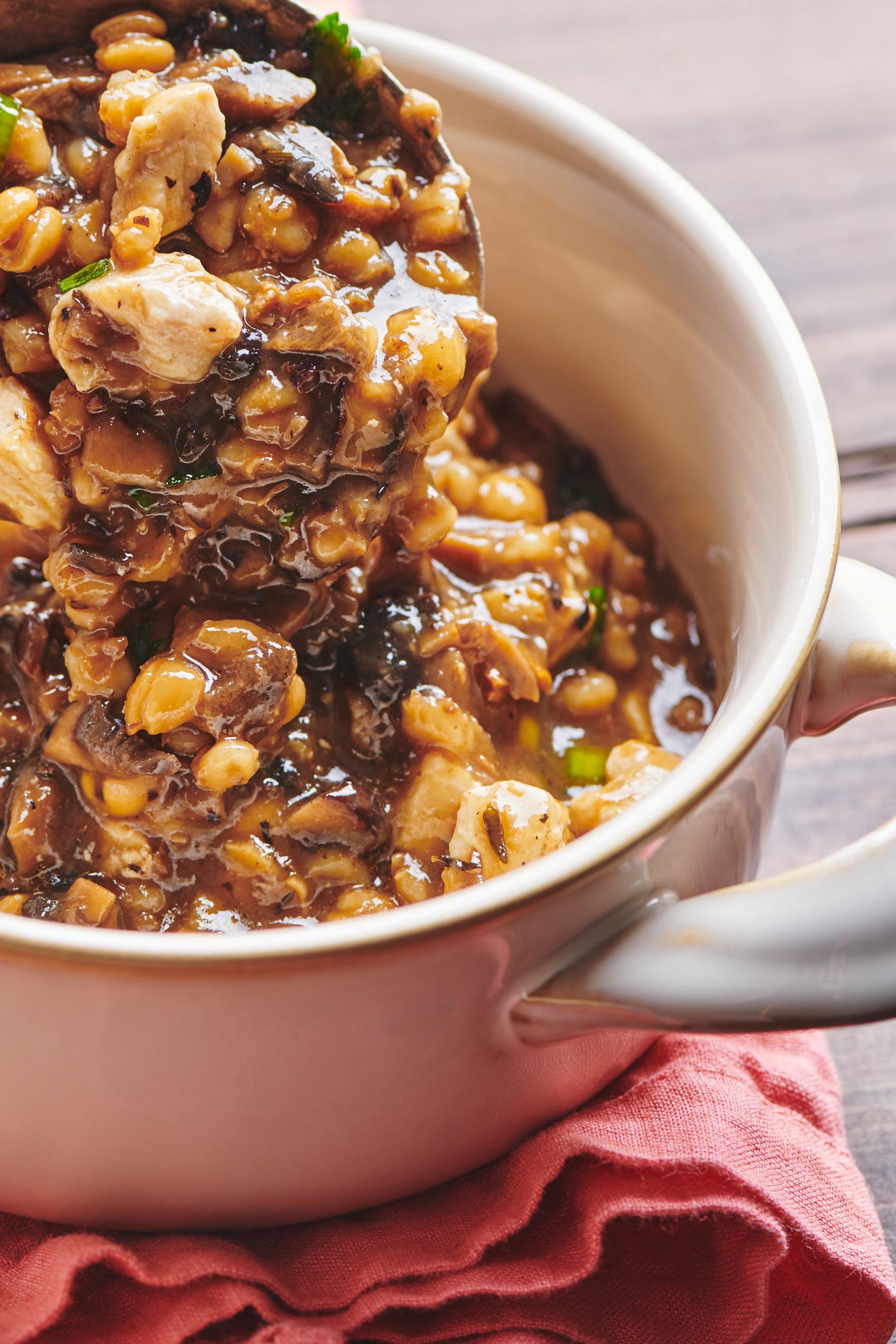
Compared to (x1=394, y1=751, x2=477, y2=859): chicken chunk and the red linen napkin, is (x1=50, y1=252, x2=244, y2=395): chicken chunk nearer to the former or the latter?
(x1=394, y1=751, x2=477, y2=859): chicken chunk

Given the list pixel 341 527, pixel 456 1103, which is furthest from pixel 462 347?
pixel 456 1103

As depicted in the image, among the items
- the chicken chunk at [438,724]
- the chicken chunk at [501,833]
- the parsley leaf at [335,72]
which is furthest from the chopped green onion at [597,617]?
the parsley leaf at [335,72]

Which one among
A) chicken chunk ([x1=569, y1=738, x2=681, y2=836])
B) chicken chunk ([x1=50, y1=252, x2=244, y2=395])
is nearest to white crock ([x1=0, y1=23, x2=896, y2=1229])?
chicken chunk ([x1=569, y1=738, x2=681, y2=836])

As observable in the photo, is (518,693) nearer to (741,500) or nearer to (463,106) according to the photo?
(741,500)

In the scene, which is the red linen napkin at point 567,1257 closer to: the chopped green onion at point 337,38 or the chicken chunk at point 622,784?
the chicken chunk at point 622,784

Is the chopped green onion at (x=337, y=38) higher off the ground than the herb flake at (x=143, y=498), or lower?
higher

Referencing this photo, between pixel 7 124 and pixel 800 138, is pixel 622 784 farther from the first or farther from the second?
pixel 800 138
